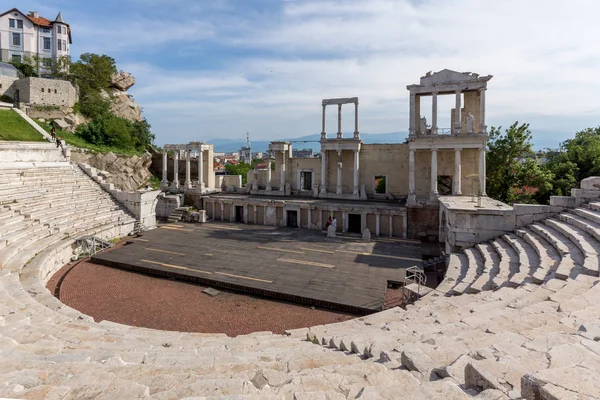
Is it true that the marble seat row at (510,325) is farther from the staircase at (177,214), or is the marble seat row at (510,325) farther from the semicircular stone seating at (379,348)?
the staircase at (177,214)

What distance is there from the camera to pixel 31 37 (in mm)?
50344

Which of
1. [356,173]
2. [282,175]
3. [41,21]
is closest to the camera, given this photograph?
[356,173]

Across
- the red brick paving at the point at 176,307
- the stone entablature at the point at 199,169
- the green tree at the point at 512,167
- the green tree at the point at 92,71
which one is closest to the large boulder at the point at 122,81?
the green tree at the point at 92,71

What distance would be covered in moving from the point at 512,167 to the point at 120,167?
3487 centimetres

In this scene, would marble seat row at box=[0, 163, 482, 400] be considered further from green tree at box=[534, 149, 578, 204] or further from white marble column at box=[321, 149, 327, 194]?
green tree at box=[534, 149, 578, 204]

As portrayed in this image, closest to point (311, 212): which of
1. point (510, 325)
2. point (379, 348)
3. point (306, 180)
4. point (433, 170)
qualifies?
point (306, 180)

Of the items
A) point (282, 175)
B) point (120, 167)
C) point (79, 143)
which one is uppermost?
point (79, 143)

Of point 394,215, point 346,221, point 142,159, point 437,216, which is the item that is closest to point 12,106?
point 142,159

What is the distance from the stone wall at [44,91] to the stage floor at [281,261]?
2568 cm

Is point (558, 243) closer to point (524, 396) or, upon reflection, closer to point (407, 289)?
point (407, 289)

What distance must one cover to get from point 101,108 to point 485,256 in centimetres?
4203

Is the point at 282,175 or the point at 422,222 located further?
the point at 282,175

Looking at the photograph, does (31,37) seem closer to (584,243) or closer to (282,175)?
(282,175)

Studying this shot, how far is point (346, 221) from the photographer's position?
2516cm
